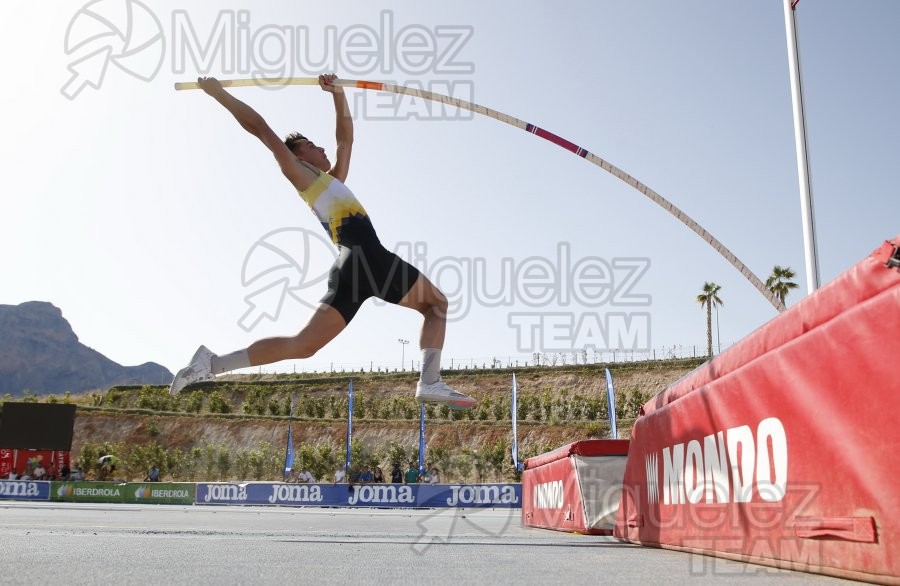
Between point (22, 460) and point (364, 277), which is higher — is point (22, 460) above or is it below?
below

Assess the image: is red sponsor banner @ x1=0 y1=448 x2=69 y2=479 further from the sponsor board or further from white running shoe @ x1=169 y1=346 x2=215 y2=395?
white running shoe @ x1=169 y1=346 x2=215 y2=395

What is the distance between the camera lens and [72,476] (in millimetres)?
34438

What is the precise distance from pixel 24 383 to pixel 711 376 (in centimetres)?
18902

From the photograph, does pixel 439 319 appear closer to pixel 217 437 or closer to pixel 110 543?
pixel 110 543

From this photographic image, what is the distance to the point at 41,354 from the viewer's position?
564ft

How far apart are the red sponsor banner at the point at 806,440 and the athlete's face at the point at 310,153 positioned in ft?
9.34

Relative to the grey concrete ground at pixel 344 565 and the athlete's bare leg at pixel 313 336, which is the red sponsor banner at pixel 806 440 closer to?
the grey concrete ground at pixel 344 565

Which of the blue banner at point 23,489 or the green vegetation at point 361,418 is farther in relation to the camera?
the green vegetation at point 361,418

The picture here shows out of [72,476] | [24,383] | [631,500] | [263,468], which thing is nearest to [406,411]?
[263,468]

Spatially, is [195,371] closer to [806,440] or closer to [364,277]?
[364,277]

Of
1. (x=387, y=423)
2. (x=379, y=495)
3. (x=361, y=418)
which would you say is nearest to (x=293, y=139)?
(x=379, y=495)

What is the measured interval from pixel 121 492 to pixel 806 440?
30.1 metres

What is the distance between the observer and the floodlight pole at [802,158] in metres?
6.37

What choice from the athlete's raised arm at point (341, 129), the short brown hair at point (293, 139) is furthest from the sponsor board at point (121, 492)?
the short brown hair at point (293, 139)
